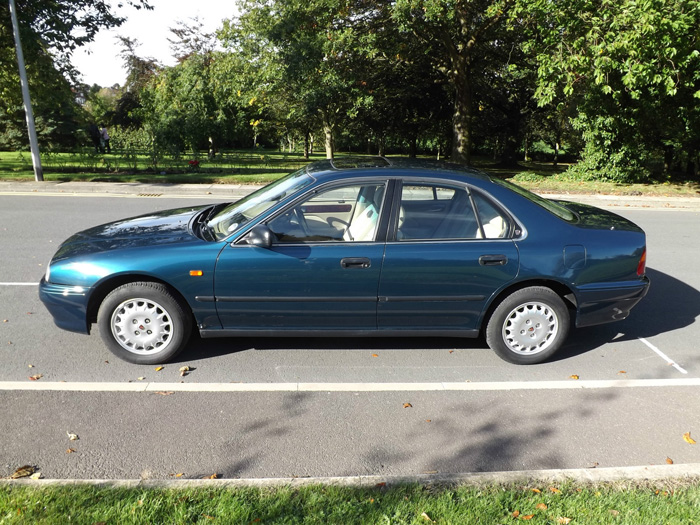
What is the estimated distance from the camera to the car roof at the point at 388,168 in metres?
4.54

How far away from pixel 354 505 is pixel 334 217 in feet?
8.12

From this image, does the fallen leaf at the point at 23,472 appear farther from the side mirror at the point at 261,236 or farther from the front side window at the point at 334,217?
the front side window at the point at 334,217

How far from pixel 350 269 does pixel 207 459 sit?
172 centimetres

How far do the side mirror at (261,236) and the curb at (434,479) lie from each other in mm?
1781

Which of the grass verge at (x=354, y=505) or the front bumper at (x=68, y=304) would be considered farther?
the front bumper at (x=68, y=304)

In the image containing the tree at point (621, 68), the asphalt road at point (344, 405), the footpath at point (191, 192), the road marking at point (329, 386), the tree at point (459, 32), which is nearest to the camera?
the asphalt road at point (344, 405)

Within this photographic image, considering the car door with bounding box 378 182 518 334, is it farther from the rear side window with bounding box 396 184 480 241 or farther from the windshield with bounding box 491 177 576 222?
the windshield with bounding box 491 177 576 222

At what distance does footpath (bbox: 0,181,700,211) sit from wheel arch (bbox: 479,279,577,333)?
11.0m

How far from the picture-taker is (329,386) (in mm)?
4156

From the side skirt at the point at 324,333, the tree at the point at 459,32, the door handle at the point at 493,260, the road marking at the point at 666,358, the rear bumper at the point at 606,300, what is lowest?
the road marking at the point at 666,358

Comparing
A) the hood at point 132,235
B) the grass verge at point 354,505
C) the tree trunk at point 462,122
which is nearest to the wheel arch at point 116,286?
the hood at point 132,235

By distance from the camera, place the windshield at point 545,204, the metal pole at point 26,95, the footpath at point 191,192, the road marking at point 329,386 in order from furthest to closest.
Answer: the metal pole at point 26,95 → the footpath at point 191,192 → the windshield at point 545,204 → the road marking at point 329,386

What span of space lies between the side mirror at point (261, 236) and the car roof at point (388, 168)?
26.8 inches

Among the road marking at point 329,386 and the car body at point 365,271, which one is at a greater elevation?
the car body at point 365,271
